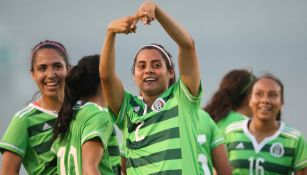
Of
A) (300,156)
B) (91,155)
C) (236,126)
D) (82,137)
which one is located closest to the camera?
(91,155)

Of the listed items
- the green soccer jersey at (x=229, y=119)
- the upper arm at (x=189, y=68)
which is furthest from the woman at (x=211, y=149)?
the upper arm at (x=189, y=68)

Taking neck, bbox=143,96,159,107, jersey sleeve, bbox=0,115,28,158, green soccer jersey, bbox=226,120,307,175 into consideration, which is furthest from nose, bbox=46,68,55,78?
green soccer jersey, bbox=226,120,307,175

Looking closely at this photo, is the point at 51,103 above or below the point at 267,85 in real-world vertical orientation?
below

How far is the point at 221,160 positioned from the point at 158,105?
81.2 inches

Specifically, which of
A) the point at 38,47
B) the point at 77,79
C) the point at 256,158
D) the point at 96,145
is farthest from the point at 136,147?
the point at 256,158

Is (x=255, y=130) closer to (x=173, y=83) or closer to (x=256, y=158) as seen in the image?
(x=256, y=158)

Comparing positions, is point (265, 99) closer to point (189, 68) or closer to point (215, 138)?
point (215, 138)

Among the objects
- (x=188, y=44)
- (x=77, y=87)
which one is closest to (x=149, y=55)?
(x=188, y=44)

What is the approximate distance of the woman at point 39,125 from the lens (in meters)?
8.14

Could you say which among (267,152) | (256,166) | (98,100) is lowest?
(256,166)

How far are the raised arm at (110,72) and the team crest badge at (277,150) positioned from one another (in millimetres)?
2702

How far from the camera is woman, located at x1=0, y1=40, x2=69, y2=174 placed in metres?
8.14

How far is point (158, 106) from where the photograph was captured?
7469mm

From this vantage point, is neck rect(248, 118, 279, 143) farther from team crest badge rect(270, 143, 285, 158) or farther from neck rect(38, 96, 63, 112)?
neck rect(38, 96, 63, 112)
